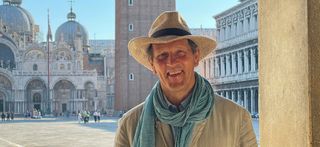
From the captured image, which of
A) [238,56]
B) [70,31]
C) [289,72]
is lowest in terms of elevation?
[289,72]

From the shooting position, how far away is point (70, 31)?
7538cm

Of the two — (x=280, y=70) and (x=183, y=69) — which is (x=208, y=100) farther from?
(x=280, y=70)

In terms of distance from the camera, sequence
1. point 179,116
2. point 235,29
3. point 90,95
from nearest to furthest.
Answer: point 179,116 < point 235,29 < point 90,95

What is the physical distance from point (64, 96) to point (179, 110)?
60.0 metres

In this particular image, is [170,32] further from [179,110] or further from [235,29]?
[235,29]

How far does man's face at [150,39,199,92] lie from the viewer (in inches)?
84.3

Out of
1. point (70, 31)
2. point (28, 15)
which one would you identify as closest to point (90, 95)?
point (70, 31)

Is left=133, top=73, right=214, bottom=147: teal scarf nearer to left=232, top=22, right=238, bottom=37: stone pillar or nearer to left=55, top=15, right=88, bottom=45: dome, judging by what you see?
left=232, top=22, right=238, bottom=37: stone pillar

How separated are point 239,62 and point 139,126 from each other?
4060 centimetres

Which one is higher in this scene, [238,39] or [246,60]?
[238,39]

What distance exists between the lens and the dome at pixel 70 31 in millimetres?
74250

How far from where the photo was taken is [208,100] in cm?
214

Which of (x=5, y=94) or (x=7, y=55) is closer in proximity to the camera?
(x=5, y=94)

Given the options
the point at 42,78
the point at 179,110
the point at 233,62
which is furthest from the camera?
the point at 42,78
